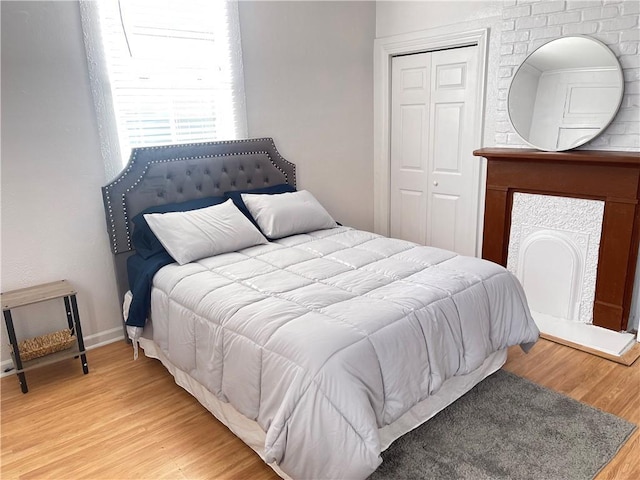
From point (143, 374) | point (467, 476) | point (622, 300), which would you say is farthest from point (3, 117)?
point (622, 300)

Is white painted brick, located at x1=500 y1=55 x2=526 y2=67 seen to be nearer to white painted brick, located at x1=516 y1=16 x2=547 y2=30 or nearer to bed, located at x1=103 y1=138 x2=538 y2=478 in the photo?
white painted brick, located at x1=516 y1=16 x2=547 y2=30

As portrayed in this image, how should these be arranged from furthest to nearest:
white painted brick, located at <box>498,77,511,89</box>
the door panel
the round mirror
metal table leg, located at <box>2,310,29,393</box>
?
the door panel < white painted brick, located at <box>498,77,511,89</box> < the round mirror < metal table leg, located at <box>2,310,29,393</box>

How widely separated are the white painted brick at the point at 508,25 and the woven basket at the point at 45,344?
3.53 m

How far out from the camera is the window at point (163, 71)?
2.98m

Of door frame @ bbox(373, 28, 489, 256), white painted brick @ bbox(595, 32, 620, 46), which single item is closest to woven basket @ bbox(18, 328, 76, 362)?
door frame @ bbox(373, 28, 489, 256)

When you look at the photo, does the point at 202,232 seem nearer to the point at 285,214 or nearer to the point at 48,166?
the point at 285,214

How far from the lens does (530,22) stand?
324 cm

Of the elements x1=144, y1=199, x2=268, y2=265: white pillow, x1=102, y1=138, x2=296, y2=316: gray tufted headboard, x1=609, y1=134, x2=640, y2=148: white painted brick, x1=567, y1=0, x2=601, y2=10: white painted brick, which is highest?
x1=567, y1=0, x2=601, y2=10: white painted brick

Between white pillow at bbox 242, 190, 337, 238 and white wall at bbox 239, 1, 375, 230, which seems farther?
white wall at bbox 239, 1, 375, 230

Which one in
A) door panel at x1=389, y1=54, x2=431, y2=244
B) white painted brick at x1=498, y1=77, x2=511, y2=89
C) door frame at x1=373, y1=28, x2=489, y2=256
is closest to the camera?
white painted brick at x1=498, y1=77, x2=511, y2=89

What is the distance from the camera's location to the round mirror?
9.60 ft

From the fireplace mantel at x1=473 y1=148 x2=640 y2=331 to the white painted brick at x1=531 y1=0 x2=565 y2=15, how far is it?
0.91 m

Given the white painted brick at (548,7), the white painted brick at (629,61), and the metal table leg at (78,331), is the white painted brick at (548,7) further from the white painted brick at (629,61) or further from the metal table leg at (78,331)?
the metal table leg at (78,331)

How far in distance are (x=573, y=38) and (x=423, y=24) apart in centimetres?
131
